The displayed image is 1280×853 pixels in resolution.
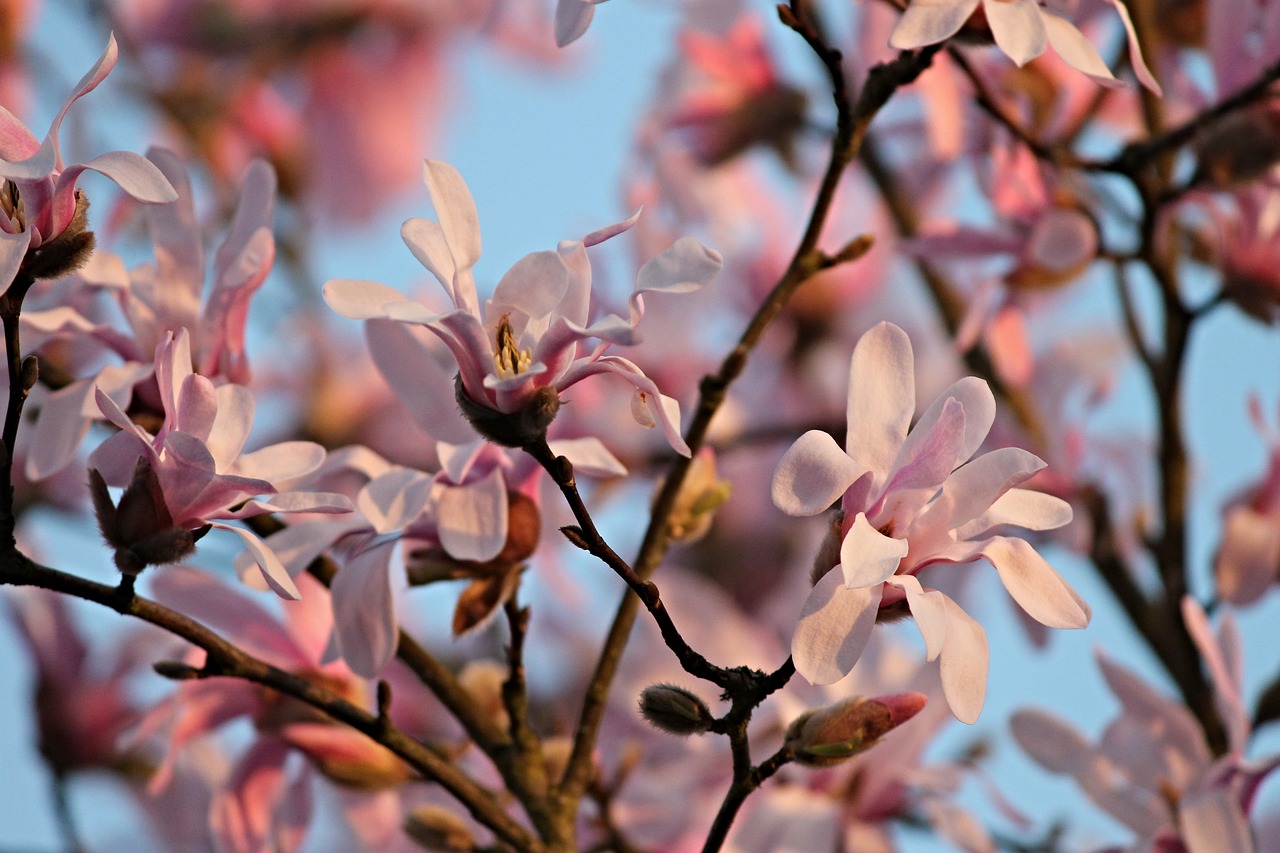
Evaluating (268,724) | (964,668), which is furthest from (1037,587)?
(268,724)

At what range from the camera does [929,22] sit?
27.0 inches

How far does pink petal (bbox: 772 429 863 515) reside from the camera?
1.90 feet

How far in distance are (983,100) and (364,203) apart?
160 centimetres

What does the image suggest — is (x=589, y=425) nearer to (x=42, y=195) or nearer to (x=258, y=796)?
(x=258, y=796)

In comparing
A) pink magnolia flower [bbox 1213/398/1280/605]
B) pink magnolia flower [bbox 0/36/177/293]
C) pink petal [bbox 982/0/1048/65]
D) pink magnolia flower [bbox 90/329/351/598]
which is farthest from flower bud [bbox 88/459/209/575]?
pink magnolia flower [bbox 1213/398/1280/605]

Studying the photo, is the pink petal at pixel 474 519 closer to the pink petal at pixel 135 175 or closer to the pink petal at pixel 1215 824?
the pink petal at pixel 135 175

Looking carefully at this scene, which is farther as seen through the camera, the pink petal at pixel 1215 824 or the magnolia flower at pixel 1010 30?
the pink petal at pixel 1215 824

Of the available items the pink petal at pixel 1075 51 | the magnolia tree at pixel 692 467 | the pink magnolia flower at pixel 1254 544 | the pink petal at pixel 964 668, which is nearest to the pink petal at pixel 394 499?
the magnolia tree at pixel 692 467

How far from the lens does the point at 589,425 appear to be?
1521 millimetres

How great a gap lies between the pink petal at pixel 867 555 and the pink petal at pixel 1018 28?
0.25 metres

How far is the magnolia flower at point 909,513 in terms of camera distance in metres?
0.58

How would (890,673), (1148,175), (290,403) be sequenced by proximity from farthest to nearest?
1. (290,403)
2. (890,673)
3. (1148,175)

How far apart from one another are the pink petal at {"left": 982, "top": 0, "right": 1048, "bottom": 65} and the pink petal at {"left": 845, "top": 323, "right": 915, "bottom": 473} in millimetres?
159

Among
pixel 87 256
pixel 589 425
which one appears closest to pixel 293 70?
pixel 589 425
